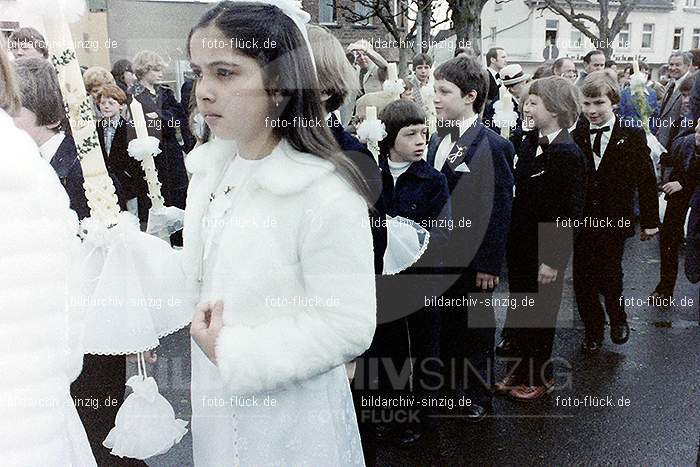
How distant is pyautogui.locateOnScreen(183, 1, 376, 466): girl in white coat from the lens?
142 cm

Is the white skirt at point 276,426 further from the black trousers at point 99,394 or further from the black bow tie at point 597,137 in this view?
the black bow tie at point 597,137

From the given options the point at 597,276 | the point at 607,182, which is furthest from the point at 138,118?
the point at 597,276

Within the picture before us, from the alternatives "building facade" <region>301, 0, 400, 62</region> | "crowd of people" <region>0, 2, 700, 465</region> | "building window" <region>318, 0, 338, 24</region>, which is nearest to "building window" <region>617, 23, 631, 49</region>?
"crowd of people" <region>0, 2, 700, 465</region>

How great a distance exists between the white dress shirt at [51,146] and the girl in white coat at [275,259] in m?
0.89

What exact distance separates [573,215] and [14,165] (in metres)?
2.93

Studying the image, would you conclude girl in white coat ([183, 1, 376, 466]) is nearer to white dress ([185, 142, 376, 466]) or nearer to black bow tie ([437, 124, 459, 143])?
white dress ([185, 142, 376, 466])

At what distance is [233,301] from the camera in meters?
1.50

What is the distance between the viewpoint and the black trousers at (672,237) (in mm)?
4797

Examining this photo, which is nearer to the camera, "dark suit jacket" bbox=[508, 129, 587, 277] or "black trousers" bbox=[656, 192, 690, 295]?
"dark suit jacket" bbox=[508, 129, 587, 277]

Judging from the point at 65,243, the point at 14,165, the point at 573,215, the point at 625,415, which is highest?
the point at 14,165

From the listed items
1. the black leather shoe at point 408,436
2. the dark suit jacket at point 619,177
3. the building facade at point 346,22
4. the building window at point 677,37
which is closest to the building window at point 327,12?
the building facade at point 346,22

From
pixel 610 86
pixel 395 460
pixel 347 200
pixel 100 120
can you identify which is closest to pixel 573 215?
pixel 610 86

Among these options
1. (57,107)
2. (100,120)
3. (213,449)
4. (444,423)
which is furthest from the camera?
(100,120)

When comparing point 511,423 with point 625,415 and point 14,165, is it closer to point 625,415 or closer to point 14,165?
point 625,415
